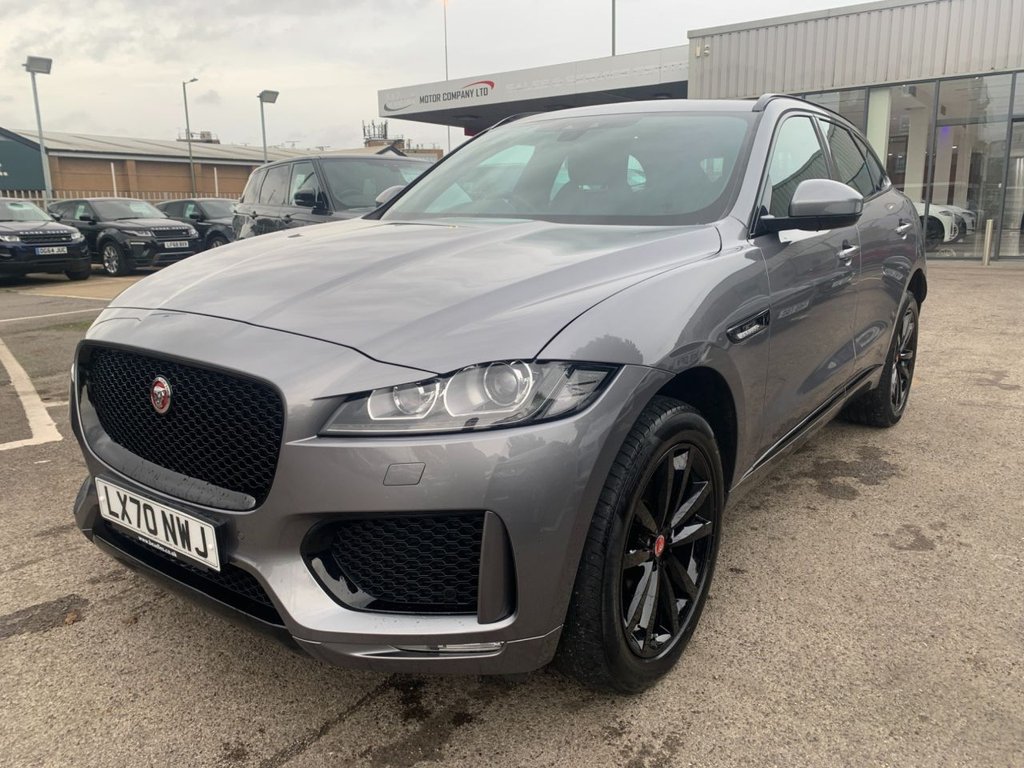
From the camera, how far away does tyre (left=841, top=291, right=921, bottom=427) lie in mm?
4152

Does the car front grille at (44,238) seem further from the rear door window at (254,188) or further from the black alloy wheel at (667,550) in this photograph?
the black alloy wheel at (667,550)

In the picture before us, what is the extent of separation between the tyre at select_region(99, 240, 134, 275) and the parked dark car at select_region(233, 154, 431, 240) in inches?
282

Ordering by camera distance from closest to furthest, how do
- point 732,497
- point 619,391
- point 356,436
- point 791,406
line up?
1. point 356,436
2. point 619,391
3. point 732,497
4. point 791,406

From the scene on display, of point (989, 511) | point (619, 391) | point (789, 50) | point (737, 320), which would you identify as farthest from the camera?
point (789, 50)

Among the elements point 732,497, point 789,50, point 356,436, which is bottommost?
point 732,497

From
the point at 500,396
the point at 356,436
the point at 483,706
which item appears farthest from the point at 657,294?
the point at 483,706

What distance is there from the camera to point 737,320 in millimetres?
2277

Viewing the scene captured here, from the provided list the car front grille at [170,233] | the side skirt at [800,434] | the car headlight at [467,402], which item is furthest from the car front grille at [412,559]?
the car front grille at [170,233]

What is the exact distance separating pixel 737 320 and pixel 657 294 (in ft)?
1.23

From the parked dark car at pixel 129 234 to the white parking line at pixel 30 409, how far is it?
874cm

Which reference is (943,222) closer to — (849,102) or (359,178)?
(849,102)

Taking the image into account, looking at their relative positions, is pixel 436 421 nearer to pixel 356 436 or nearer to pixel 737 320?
pixel 356 436

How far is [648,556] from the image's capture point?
202 centimetres

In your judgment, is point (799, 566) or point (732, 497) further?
point (799, 566)
